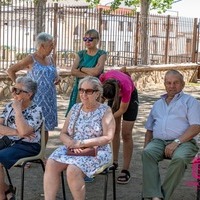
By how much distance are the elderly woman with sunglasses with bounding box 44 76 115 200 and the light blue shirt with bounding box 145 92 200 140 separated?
612 mm

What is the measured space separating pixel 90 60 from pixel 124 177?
1.37 m

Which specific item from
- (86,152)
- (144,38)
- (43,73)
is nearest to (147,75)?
(144,38)

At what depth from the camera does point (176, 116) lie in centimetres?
469

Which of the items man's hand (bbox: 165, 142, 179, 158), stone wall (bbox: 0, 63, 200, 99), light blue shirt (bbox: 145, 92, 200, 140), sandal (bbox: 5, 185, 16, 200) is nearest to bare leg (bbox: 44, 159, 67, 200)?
sandal (bbox: 5, 185, 16, 200)

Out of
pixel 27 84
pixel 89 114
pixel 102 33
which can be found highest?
pixel 102 33

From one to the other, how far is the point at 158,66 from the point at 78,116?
12.0 metres

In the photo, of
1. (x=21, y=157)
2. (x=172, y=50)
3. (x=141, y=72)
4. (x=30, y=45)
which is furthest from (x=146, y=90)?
(x=21, y=157)

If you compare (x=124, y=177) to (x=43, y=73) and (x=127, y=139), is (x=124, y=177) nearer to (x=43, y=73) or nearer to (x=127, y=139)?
(x=127, y=139)

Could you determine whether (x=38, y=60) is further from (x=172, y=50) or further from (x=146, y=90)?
(x=172, y=50)

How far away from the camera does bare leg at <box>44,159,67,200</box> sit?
13.4ft

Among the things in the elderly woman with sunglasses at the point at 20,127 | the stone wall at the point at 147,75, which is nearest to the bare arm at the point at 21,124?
the elderly woman with sunglasses at the point at 20,127

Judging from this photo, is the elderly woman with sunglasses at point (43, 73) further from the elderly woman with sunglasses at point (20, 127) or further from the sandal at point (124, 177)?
the elderly woman with sunglasses at point (20, 127)

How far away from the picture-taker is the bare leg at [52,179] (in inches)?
161

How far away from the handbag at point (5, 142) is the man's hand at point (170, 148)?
4.58 feet
